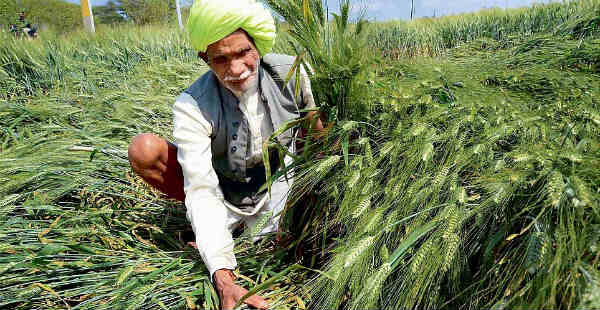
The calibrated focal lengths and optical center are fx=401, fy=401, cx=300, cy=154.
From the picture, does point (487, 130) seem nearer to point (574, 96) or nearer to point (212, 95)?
point (574, 96)

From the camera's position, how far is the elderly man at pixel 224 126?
132cm

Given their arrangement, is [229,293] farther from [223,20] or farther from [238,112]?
[223,20]

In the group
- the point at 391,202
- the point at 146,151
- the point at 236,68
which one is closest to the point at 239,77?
the point at 236,68

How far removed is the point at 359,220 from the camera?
1098mm

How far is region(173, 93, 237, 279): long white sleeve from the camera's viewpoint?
53.2 inches

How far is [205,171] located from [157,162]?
28cm

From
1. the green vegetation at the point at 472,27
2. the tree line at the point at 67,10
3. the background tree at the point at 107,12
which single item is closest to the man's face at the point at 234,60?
the green vegetation at the point at 472,27

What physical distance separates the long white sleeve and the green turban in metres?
0.24

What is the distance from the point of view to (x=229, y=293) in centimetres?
118

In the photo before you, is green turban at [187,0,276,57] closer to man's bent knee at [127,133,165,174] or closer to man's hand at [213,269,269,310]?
man's bent knee at [127,133,165,174]

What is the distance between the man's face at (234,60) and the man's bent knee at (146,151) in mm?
375

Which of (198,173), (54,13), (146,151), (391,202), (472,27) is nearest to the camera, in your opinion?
(391,202)

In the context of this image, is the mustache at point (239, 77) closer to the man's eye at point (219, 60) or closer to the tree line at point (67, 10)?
the man's eye at point (219, 60)

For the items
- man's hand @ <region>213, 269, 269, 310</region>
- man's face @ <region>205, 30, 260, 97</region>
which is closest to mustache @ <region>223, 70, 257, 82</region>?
man's face @ <region>205, 30, 260, 97</region>
